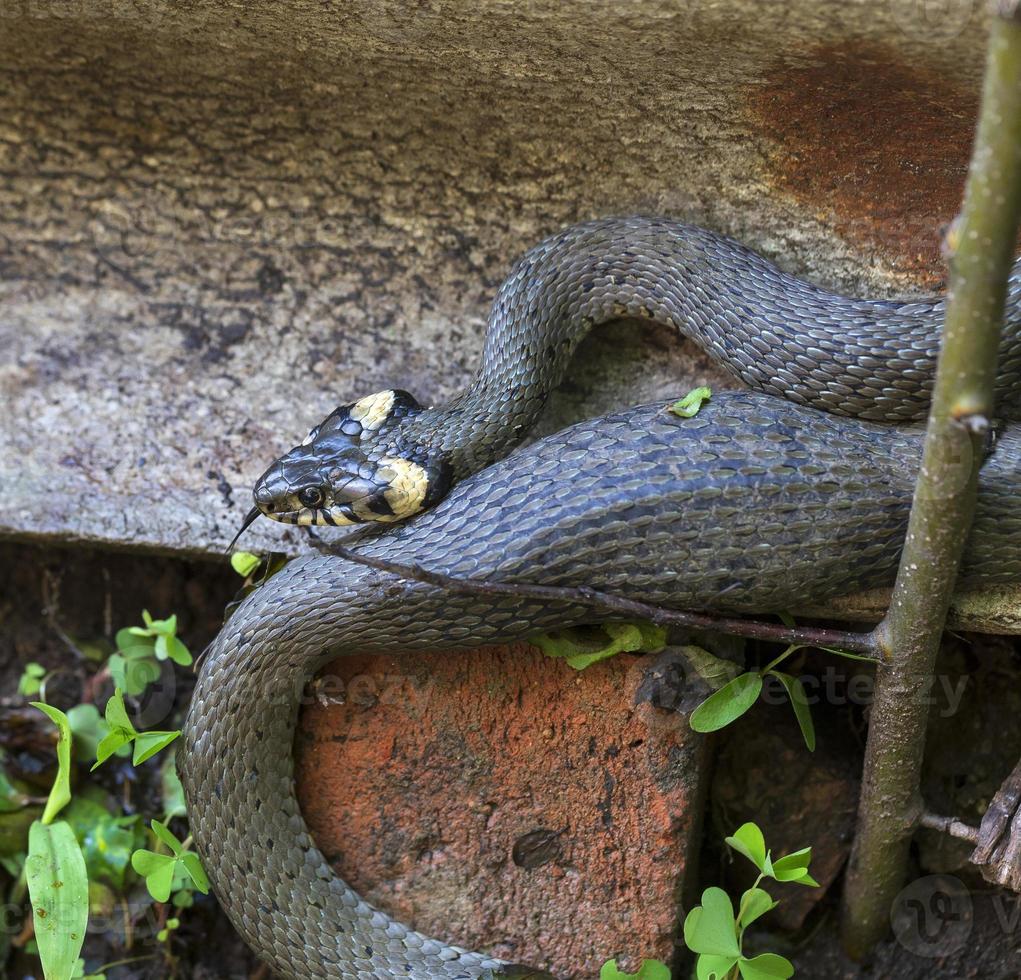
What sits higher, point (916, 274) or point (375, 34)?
point (375, 34)

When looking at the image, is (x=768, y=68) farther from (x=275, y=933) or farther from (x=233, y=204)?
(x=275, y=933)

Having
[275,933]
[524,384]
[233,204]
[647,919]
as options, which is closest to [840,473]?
[524,384]

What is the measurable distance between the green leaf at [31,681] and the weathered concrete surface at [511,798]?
105cm

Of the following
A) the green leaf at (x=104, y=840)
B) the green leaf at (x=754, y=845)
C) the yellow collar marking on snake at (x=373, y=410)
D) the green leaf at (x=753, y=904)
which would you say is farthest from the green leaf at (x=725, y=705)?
the green leaf at (x=104, y=840)

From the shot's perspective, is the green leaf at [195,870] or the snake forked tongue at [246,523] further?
the snake forked tongue at [246,523]

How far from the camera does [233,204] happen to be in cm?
294

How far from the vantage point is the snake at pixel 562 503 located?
2143mm

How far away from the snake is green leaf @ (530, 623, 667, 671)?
115 millimetres

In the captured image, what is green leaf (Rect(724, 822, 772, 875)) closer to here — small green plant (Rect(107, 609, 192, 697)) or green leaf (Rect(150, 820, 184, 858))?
green leaf (Rect(150, 820, 184, 858))

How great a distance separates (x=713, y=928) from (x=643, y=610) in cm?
63

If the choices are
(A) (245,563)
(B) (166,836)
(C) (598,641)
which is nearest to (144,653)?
(A) (245,563)

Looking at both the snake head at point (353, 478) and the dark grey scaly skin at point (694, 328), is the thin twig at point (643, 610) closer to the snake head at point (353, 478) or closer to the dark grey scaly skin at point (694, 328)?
the snake head at point (353, 478)

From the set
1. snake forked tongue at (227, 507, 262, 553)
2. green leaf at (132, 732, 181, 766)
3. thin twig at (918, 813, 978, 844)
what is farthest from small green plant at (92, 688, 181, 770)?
thin twig at (918, 813, 978, 844)

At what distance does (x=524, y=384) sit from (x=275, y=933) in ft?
4.44
